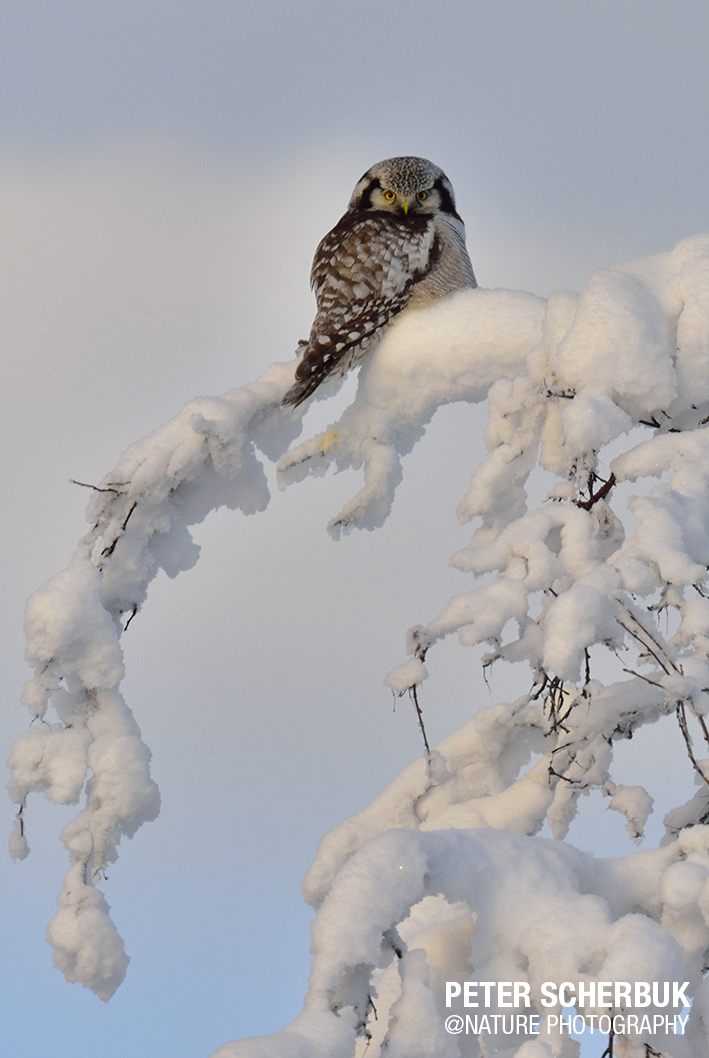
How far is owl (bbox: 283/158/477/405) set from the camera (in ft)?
12.1

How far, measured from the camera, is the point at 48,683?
3.31m

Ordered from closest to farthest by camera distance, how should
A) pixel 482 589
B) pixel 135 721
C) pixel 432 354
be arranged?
1. pixel 482 589
2. pixel 135 721
3. pixel 432 354

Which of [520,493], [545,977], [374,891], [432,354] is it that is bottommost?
[545,977]

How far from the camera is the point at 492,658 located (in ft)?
9.86

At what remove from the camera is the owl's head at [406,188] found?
4.16m

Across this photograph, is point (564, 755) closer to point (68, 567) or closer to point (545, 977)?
point (545, 977)

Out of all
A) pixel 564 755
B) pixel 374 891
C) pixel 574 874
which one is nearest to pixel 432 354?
pixel 564 755

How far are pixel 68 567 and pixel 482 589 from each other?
140cm

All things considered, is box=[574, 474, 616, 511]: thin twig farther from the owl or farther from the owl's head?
the owl's head

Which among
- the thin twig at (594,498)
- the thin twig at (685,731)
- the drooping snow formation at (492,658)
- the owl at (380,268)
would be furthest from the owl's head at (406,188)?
the thin twig at (685,731)

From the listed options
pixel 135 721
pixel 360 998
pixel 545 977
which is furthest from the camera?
pixel 135 721

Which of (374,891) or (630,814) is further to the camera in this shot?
(630,814)

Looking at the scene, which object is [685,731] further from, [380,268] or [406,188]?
[406,188]

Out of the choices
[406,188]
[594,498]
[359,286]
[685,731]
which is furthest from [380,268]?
[685,731]
